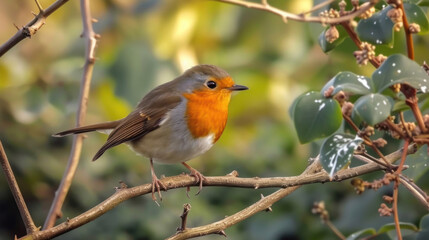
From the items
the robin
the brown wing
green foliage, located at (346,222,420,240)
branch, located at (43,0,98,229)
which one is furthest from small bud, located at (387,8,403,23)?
the brown wing

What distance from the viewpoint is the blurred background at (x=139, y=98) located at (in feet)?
10.1

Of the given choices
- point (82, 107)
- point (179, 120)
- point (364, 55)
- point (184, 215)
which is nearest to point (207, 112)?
point (179, 120)

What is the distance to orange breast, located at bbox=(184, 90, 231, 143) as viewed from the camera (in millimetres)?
2441

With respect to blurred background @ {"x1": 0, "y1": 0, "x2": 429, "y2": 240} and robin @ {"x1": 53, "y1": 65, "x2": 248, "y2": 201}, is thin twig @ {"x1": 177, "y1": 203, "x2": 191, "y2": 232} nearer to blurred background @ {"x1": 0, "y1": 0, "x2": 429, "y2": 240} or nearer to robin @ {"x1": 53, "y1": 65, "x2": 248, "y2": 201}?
robin @ {"x1": 53, "y1": 65, "x2": 248, "y2": 201}

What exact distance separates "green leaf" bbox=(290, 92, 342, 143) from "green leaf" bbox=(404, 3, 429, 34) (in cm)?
26

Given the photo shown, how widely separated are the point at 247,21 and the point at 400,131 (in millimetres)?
2744

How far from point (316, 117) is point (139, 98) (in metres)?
2.02

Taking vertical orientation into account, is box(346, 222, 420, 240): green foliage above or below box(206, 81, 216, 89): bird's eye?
below

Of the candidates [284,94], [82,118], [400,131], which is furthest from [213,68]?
[284,94]

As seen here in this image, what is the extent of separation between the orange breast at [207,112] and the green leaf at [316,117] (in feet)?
3.70

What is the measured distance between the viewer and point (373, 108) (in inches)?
45.8

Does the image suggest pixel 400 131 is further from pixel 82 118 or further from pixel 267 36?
pixel 267 36

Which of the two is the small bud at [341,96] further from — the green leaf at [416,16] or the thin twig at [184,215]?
the thin twig at [184,215]

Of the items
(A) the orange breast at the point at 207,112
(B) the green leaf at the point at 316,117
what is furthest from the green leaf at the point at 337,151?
(A) the orange breast at the point at 207,112
